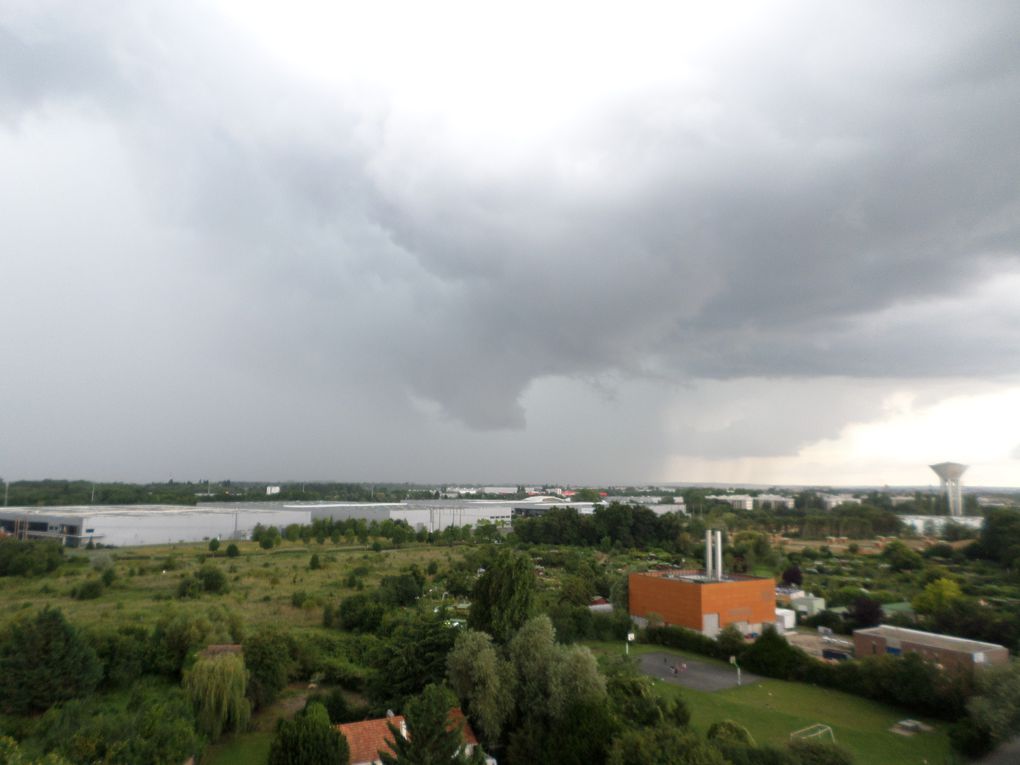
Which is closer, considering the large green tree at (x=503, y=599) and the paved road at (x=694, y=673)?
the large green tree at (x=503, y=599)

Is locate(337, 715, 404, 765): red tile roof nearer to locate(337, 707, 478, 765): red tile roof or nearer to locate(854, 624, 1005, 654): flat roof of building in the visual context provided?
locate(337, 707, 478, 765): red tile roof

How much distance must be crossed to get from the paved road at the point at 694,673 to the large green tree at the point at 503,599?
223 inches

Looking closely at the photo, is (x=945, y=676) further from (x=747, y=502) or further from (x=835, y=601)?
(x=747, y=502)

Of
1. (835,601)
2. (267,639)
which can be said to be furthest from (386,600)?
(835,601)

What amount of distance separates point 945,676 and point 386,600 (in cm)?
1868

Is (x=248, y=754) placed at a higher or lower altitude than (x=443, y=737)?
lower

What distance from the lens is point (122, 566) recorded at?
1315 inches

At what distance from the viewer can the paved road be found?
1823 centimetres

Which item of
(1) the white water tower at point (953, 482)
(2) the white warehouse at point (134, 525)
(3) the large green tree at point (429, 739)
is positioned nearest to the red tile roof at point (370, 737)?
(3) the large green tree at point (429, 739)

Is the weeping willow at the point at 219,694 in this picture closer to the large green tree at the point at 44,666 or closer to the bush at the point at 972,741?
the large green tree at the point at 44,666

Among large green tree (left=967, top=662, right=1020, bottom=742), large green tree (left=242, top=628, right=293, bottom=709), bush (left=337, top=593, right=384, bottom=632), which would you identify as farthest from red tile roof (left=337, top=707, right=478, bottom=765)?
bush (left=337, top=593, right=384, bottom=632)

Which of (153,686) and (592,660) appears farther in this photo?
(153,686)

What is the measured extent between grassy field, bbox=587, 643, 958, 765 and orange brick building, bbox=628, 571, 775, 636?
Result: 4444mm

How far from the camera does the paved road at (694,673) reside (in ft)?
59.8
